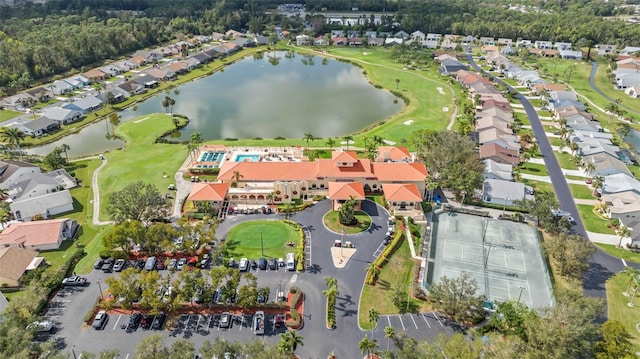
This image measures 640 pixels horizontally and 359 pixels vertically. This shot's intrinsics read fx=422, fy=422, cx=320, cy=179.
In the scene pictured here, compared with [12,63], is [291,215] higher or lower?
lower

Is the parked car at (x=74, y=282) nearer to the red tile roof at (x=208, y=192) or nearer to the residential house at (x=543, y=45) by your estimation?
the red tile roof at (x=208, y=192)

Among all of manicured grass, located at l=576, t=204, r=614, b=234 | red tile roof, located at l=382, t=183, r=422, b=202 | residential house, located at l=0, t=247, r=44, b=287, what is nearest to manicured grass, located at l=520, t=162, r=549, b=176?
manicured grass, located at l=576, t=204, r=614, b=234

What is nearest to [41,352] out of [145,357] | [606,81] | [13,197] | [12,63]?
[145,357]

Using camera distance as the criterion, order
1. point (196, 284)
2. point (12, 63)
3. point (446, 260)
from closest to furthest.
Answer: point (196, 284) → point (446, 260) → point (12, 63)

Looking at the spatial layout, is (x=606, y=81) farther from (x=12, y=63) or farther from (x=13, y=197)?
(x=12, y=63)

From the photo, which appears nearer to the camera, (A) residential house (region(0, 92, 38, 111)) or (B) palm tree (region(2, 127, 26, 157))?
(B) palm tree (region(2, 127, 26, 157))

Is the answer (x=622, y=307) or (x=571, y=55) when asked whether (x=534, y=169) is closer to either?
(x=622, y=307)

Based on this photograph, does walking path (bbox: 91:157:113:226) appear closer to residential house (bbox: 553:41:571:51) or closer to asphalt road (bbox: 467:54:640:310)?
asphalt road (bbox: 467:54:640:310)

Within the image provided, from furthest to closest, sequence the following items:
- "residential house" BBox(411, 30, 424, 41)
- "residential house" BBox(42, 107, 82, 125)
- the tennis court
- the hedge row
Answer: "residential house" BBox(411, 30, 424, 41) < "residential house" BBox(42, 107, 82, 125) < the hedge row < the tennis court
